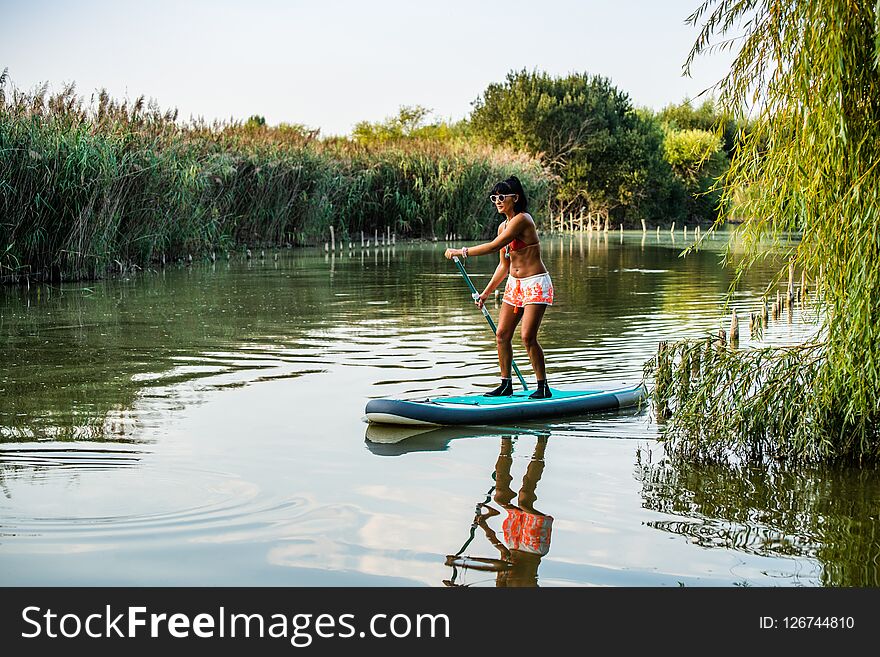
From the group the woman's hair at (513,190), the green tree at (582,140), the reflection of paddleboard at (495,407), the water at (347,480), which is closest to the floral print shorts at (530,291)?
the woman's hair at (513,190)

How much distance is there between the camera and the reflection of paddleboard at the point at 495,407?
903cm

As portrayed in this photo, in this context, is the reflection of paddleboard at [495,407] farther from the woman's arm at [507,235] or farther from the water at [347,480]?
the woman's arm at [507,235]

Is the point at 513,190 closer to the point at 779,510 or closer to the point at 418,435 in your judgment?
the point at 418,435

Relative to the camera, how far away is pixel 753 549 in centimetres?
600

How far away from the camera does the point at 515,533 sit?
633 centimetres

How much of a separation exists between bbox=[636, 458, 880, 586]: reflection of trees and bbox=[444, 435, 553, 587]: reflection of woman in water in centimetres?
70

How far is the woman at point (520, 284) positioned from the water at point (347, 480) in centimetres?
67

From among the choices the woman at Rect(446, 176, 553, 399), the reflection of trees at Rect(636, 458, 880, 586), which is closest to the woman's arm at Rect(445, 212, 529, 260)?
the woman at Rect(446, 176, 553, 399)

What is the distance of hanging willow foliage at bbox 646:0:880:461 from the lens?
278 inches

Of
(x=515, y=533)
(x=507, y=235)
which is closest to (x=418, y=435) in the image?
(x=507, y=235)

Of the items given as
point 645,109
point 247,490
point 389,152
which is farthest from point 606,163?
point 247,490

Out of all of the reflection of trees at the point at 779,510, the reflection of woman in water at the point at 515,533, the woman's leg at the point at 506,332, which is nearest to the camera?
the reflection of woman in water at the point at 515,533

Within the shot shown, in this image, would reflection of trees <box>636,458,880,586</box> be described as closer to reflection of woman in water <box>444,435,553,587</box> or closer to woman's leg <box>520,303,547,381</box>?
reflection of woman in water <box>444,435,553,587</box>

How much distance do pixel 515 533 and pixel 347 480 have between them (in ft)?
5.11
